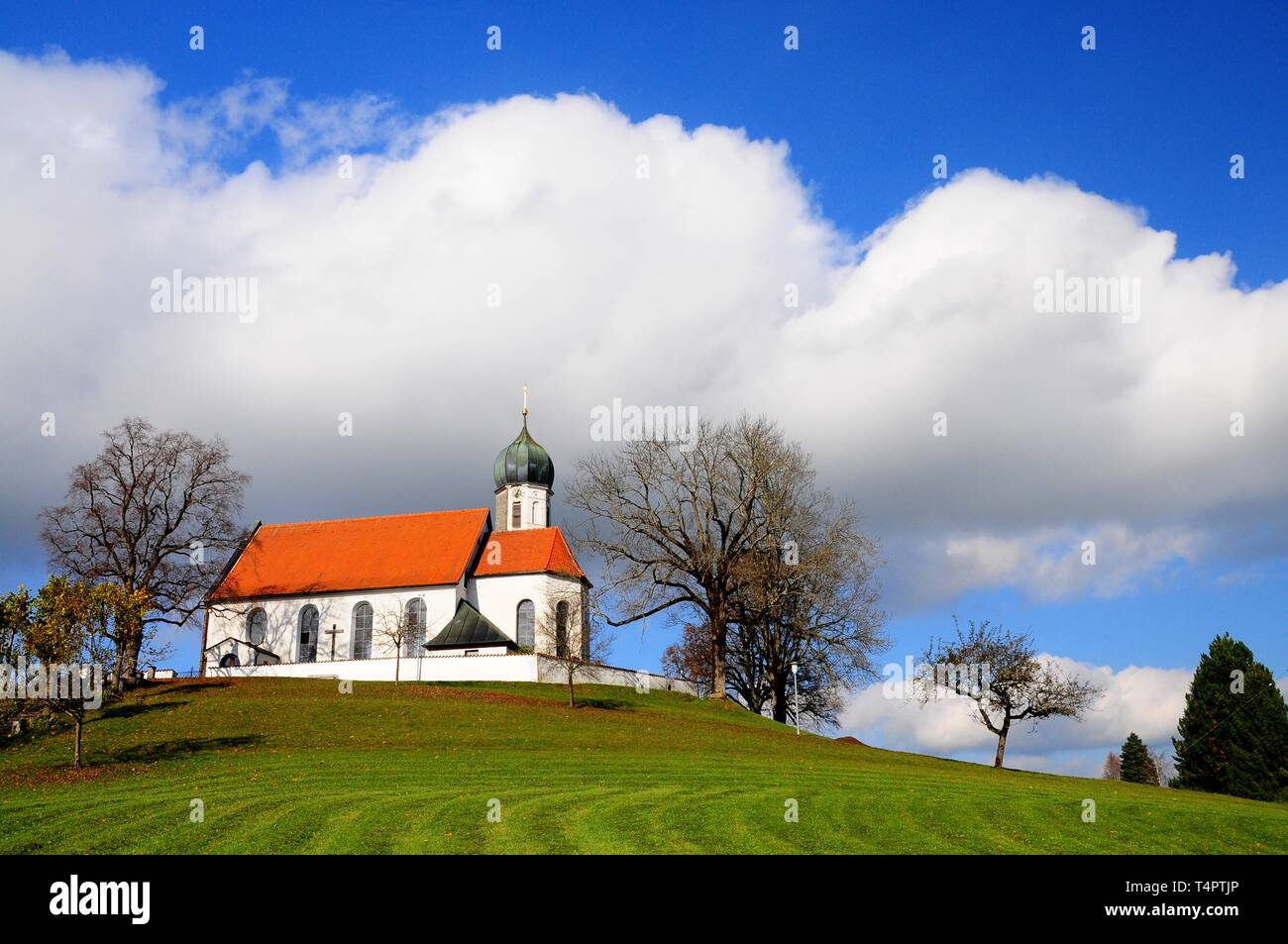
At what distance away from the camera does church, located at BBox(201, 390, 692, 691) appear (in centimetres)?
6009

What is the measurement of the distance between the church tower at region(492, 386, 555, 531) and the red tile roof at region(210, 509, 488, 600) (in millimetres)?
6520

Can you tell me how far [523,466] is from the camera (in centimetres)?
7356

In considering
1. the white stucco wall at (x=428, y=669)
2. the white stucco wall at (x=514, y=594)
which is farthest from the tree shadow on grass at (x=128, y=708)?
the white stucco wall at (x=514, y=594)

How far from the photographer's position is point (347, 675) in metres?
56.2

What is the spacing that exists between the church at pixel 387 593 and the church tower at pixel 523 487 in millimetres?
5328

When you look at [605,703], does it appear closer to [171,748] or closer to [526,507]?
[171,748]

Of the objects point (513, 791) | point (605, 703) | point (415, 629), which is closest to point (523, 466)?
point (415, 629)

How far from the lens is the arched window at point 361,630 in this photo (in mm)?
63219

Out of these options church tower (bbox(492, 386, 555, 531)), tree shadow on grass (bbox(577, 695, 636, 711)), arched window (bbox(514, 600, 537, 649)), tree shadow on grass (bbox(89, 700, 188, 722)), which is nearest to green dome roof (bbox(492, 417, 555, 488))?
Result: church tower (bbox(492, 386, 555, 531))

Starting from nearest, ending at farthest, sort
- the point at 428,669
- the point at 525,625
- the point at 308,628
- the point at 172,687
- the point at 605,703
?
the point at 172,687
the point at 605,703
the point at 428,669
the point at 525,625
the point at 308,628

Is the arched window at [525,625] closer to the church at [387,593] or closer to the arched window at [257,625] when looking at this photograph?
the church at [387,593]

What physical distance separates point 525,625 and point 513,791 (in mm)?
40355
